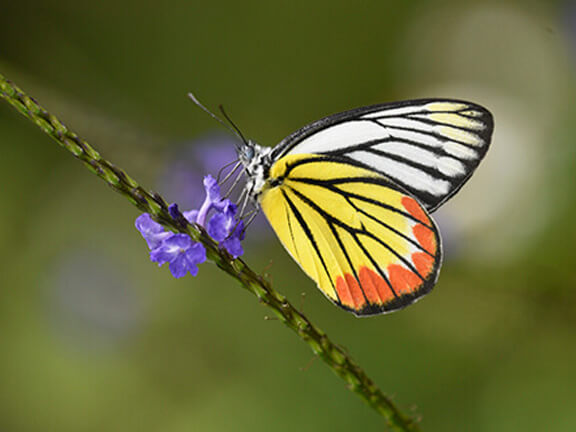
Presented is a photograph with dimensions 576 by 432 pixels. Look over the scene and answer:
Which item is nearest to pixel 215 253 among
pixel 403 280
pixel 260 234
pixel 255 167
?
pixel 255 167

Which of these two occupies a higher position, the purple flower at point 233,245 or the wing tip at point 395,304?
the purple flower at point 233,245

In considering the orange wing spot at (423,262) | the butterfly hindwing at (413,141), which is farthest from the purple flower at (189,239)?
the orange wing spot at (423,262)

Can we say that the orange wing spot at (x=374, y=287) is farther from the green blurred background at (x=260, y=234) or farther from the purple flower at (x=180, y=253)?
the green blurred background at (x=260, y=234)

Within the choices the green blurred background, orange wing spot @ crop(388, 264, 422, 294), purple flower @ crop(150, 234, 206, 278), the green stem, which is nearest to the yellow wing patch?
orange wing spot @ crop(388, 264, 422, 294)

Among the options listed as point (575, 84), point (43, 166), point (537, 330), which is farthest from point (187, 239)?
point (575, 84)

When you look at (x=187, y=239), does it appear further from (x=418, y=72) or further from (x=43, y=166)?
(x=418, y=72)

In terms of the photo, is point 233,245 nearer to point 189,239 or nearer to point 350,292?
point 189,239
